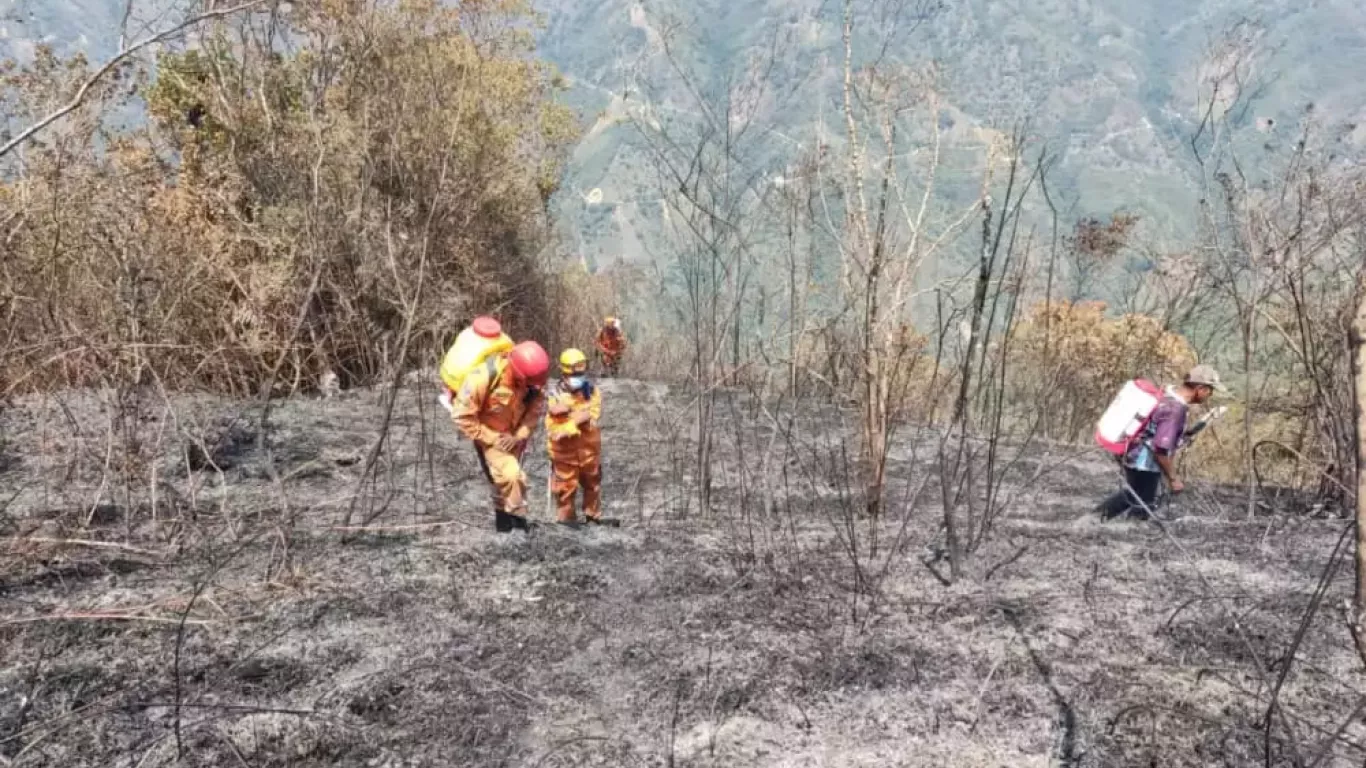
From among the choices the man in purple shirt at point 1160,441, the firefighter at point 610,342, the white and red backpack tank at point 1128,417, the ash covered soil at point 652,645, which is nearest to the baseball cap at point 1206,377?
the man in purple shirt at point 1160,441

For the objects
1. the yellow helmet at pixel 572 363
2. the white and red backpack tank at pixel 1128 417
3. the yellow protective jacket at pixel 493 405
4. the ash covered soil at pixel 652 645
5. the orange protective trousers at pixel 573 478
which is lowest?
the ash covered soil at pixel 652 645

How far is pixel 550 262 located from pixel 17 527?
39.2 feet

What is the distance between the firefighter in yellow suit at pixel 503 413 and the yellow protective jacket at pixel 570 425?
0.41 meters

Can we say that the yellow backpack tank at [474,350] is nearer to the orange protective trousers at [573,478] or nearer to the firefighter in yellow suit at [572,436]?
the firefighter in yellow suit at [572,436]

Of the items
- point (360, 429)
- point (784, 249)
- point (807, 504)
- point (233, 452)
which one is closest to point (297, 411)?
point (360, 429)

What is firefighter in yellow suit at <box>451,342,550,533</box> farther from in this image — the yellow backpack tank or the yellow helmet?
the yellow helmet

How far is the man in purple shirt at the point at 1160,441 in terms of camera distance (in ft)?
16.9

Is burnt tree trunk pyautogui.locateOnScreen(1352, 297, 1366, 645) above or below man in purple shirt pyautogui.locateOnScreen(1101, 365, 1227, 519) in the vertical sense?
above

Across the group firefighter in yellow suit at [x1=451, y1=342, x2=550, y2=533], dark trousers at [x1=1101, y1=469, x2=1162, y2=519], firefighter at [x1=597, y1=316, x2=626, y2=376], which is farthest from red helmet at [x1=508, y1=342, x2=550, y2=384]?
firefighter at [x1=597, y1=316, x2=626, y2=376]

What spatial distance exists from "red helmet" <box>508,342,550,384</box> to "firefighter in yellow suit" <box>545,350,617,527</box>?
1.76 feet

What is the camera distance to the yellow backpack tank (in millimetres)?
4441

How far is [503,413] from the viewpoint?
463 centimetres

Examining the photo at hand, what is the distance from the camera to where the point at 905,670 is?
3.00m

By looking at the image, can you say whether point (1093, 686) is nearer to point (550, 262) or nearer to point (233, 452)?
Answer: point (233, 452)
